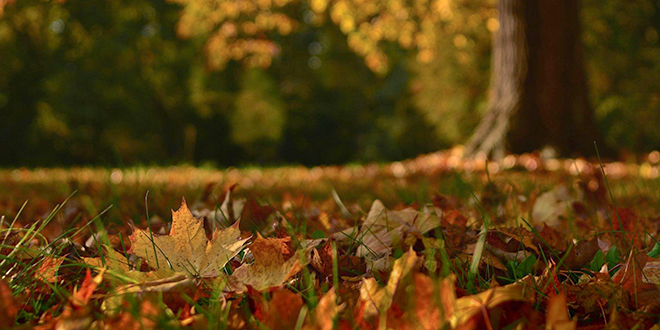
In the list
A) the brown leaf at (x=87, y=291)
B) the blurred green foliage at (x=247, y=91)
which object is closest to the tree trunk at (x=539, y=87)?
the brown leaf at (x=87, y=291)

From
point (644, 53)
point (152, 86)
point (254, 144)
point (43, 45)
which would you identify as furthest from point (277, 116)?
point (644, 53)

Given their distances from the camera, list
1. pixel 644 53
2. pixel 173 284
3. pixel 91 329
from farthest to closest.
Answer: pixel 644 53 → pixel 173 284 → pixel 91 329

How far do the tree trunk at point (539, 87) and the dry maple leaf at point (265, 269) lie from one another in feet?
15.7

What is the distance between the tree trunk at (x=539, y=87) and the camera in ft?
18.0

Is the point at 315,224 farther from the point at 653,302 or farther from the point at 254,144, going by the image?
the point at 254,144

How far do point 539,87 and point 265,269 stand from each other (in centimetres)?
526

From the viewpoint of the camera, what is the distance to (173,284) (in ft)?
2.56

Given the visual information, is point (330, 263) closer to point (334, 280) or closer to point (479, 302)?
point (334, 280)

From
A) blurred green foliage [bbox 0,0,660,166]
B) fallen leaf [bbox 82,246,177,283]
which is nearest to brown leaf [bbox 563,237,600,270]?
fallen leaf [bbox 82,246,177,283]

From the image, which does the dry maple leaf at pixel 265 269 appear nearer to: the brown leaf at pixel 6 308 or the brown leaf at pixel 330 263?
the brown leaf at pixel 330 263

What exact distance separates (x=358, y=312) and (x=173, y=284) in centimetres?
25

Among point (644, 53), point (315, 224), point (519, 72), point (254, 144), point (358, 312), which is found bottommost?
point (254, 144)

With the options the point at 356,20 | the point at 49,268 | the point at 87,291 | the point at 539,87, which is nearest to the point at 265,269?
the point at 87,291

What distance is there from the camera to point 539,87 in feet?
18.3
